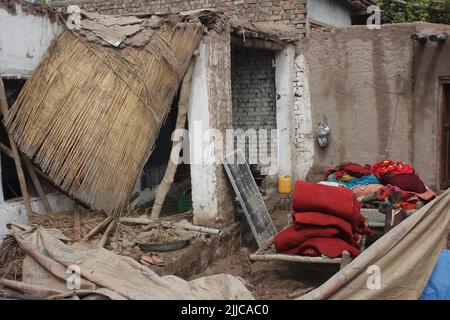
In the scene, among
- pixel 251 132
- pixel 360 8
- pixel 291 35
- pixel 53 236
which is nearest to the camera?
pixel 53 236

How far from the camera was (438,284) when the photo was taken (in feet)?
11.9

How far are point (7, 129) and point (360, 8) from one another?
850cm

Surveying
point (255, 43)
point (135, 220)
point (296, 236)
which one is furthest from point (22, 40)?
point (296, 236)

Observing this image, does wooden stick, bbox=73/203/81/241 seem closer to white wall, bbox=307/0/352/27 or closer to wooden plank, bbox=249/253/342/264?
wooden plank, bbox=249/253/342/264

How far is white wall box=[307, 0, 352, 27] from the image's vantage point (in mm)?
8516

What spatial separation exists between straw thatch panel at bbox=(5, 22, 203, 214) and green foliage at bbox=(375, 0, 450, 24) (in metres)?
8.34

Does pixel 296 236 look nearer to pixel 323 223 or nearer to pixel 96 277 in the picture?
pixel 323 223

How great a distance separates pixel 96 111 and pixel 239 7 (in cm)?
465

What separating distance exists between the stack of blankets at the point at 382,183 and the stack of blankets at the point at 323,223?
96cm

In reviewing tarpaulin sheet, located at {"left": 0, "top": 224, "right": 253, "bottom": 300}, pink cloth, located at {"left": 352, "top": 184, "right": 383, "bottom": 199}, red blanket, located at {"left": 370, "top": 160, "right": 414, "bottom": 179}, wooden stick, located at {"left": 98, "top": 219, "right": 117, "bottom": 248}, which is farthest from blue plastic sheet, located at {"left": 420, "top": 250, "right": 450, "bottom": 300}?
wooden stick, located at {"left": 98, "top": 219, "right": 117, "bottom": 248}

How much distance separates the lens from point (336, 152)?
7.91m

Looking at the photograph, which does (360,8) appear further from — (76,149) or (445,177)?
(76,149)

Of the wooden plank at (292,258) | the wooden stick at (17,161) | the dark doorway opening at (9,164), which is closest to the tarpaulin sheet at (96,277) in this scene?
the wooden stick at (17,161)
